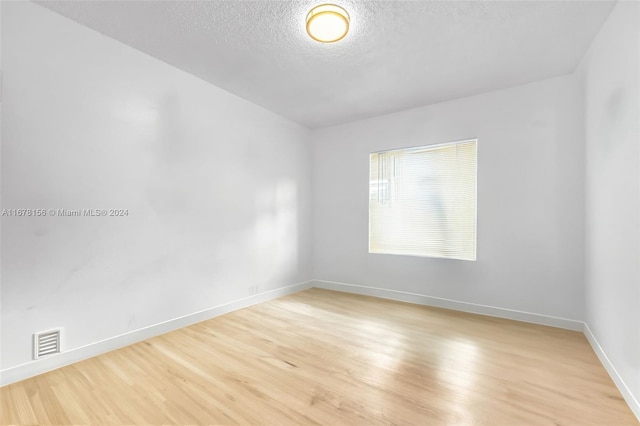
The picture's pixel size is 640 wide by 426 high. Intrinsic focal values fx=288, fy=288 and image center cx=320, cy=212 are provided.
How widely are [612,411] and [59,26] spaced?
485 cm

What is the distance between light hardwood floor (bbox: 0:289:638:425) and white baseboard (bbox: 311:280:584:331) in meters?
0.14

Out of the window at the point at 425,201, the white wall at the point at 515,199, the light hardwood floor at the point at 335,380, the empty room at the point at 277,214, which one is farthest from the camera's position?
the window at the point at 425,201

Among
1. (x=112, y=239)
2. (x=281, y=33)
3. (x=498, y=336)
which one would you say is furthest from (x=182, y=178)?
(x=498, y=336)

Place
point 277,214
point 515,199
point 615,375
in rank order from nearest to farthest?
point 615,375 < point 515,199 < point 277,214

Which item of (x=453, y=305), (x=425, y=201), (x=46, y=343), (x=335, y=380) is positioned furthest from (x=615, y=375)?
(x=46, y=343)

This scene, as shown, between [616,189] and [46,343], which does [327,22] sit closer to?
[616,189]

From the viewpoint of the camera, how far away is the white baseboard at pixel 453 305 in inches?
124

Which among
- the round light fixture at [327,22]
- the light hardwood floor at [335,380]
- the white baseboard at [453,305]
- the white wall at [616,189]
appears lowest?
the light hardwood floor at [335,380]

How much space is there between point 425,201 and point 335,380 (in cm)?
278

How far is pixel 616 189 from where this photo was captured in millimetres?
2111

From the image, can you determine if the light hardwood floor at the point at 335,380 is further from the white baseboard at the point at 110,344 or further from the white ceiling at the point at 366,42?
the white ceiling at the point at 366,42

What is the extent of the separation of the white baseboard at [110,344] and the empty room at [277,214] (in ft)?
0.06

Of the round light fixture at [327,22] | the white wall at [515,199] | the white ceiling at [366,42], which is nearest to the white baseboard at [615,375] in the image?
the white wall at [515,199]

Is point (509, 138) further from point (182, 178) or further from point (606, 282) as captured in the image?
point (182, 178)
